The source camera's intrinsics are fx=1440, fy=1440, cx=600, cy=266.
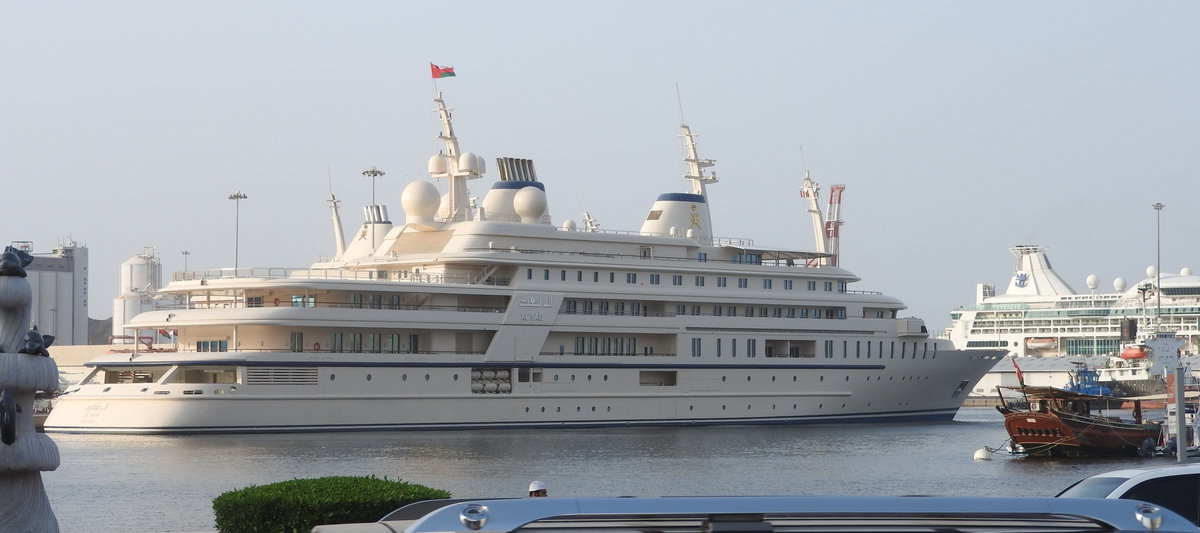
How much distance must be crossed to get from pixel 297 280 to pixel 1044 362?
194 ft

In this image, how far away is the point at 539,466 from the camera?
2820 centimetres

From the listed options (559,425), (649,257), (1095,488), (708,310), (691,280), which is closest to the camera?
(1095,488)

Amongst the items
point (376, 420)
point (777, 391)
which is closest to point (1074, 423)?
point (777, 391)

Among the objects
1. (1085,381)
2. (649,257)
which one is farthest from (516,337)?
(1085,381)

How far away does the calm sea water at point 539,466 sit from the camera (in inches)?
907

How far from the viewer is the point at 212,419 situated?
35.1m

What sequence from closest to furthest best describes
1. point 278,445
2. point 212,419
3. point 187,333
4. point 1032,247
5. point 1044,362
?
point 278,445 < point 212,419 < point 187,333 < point 1044,362 < point 1032,247

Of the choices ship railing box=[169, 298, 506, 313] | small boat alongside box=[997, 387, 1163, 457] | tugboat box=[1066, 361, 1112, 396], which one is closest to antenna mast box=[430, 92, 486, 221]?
ship railing box=[169, 298, 506, 313]

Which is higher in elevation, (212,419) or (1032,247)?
(1032,247)

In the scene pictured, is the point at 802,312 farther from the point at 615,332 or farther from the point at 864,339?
the point at 615,332

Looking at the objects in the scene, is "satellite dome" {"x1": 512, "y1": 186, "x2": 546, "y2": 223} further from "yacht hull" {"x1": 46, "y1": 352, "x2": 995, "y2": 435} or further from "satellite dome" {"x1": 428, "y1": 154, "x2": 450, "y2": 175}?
"yacht hull" {"x1": 46, "y1": 352, "x2": 995, "y2": 435}

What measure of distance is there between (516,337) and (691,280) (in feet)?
20.0

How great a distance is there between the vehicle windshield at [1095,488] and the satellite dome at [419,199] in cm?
3303

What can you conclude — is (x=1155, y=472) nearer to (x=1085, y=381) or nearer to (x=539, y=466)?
(x=539, y=466)
